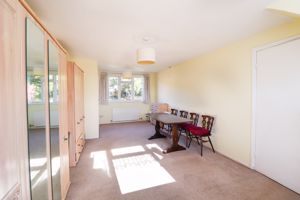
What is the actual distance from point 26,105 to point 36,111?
0.89 ft

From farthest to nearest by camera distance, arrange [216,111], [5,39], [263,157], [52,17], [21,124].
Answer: [216,111] < [263,157] < [52,17] < [21,124] < [5,39]

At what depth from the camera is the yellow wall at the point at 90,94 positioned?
14.5 ft

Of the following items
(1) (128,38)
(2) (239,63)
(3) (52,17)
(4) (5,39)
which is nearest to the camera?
(4) (5,39)

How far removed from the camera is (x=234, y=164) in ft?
9.70

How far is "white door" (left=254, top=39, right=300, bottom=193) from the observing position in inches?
84.3

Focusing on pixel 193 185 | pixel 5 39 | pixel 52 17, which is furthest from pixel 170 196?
pixel 52 17

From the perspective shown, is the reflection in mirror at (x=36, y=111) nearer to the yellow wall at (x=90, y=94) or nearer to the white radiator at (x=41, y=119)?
the white radiator at (x=41, y=119)

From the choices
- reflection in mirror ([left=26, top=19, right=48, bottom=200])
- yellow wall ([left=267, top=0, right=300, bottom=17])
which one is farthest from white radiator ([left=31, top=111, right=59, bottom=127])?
yellow wall ([left=267, top=0, right=300, bottom=17])

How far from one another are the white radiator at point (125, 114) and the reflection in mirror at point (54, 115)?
519 cm

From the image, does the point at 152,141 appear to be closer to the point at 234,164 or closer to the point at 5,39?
the point at 234,164

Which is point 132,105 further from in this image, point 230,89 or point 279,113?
point 279,113

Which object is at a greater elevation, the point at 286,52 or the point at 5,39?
the point at 286,52

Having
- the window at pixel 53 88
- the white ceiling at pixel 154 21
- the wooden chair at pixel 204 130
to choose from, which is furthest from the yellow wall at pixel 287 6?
the window at pixel 53 88

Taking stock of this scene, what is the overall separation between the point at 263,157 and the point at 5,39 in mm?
3506
